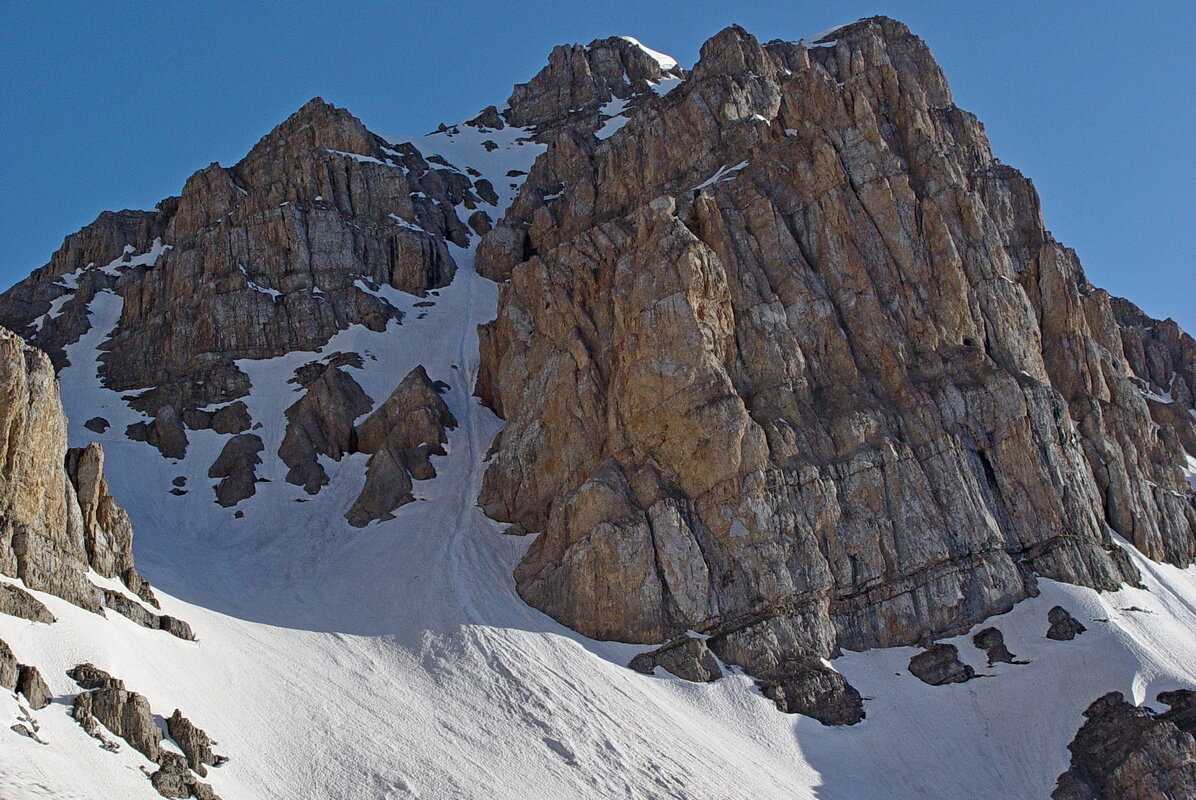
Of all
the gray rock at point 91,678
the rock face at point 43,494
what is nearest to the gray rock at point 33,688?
the gray rock at point 91,678

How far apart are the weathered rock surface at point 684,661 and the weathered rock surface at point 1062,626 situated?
18.1 metres

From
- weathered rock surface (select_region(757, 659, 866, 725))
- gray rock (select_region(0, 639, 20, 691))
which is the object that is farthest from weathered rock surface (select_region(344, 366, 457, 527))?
gray rock (select_region(0, 639, 20, 691))

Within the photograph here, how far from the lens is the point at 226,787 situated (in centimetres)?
3919

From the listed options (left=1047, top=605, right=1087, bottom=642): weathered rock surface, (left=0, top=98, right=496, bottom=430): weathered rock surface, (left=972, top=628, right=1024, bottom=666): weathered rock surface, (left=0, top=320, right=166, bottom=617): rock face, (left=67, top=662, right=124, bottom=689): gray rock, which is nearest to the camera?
(left=67, top=662, right=124, bottom=689): gray rock

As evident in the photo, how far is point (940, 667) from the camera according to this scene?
187 ft

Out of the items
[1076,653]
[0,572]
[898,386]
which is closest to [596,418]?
[898,386]

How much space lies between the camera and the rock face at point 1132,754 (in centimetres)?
4772

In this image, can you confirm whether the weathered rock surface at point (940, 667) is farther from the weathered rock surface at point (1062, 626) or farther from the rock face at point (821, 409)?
the weathered rock surface at point (1062, 626)

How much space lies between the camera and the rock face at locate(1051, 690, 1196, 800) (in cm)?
4772

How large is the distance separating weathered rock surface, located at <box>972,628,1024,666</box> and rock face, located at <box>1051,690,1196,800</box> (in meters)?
5.12

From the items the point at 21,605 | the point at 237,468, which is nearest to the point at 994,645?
the point at 21,605

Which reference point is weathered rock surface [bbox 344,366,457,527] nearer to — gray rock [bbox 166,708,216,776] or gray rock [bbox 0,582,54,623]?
gray rock [bbox 0,582,54,623]

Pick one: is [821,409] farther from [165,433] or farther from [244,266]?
[244,266]

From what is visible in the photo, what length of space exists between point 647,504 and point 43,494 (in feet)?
98.1
